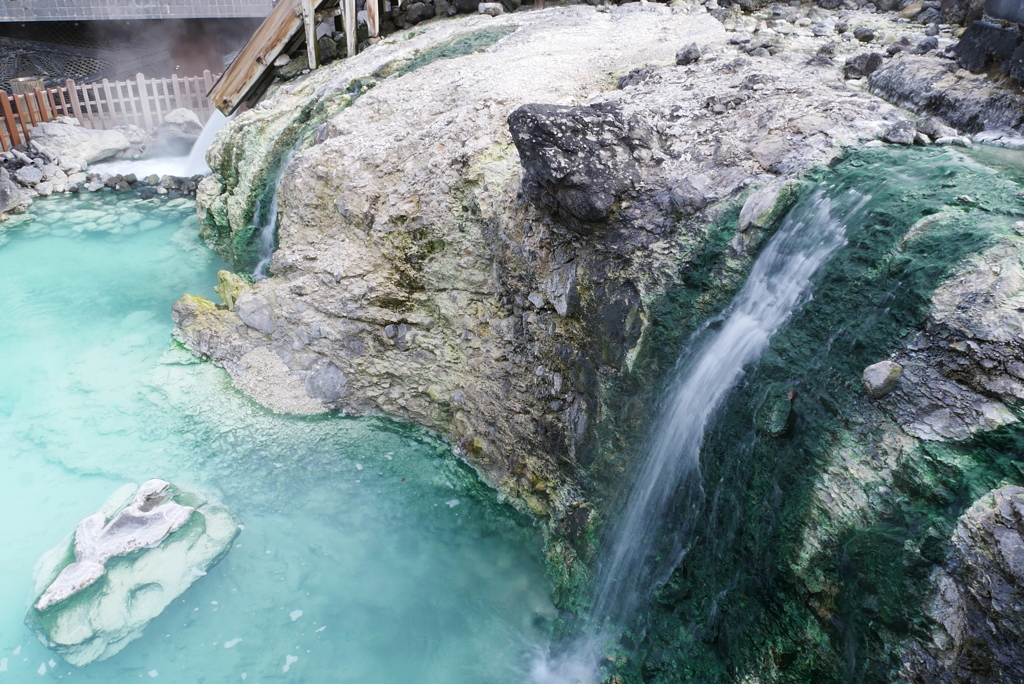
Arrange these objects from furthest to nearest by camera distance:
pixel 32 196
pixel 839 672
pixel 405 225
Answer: pixel 32 196
pixel 405 225
pixel 839 672

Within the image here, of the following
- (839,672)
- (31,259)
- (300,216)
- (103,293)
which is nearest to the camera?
(839,672)

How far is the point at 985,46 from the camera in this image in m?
4.57

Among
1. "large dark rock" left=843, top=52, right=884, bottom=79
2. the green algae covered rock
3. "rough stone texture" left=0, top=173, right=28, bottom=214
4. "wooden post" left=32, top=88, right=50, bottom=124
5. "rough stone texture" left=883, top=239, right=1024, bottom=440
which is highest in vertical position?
"large dark rock" left=843, top=52, right=884, bottom=79

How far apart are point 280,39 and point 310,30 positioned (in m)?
0.51

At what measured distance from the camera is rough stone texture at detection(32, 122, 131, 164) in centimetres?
1155

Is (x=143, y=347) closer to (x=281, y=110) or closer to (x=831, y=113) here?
(x=281, y=110)

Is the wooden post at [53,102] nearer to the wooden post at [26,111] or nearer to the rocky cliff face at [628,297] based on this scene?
the wooden post at [26,111]

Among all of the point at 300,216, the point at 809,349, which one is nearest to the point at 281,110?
the point at 300,216

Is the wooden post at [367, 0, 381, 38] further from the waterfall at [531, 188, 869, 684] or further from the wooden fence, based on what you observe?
the waterfall at [531, 188, 869, 684]

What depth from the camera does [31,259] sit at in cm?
903

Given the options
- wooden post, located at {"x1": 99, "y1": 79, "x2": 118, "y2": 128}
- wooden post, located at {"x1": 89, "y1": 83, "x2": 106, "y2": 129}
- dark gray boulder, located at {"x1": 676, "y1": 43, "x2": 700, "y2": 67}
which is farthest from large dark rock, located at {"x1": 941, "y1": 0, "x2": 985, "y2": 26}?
wooden post, located at {"x1": 89, "y1": 83, "x2": 106, "y2": 129}

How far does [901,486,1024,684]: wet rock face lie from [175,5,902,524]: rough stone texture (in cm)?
219

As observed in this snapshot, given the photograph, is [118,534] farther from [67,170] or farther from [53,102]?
[53,102]

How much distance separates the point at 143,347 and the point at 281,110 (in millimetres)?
3412
